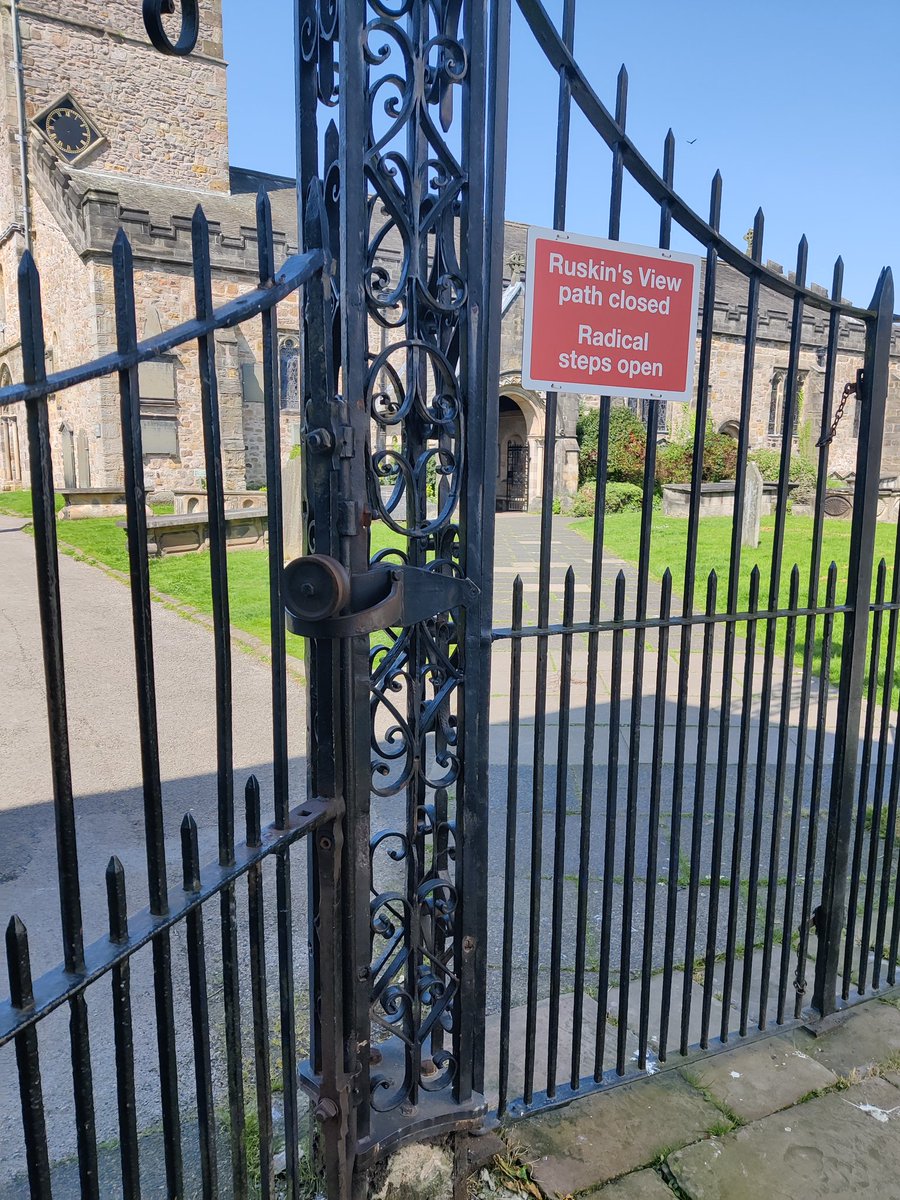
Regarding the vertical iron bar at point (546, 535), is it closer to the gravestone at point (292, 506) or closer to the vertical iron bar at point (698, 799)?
the vertical iron bar at point (698, 799)

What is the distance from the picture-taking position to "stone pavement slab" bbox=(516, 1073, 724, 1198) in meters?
2.18

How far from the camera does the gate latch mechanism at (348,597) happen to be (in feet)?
5.16

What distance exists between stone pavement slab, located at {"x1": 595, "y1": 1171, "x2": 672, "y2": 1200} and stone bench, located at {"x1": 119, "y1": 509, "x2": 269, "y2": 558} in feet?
32.1

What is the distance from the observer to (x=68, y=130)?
87.1 ft

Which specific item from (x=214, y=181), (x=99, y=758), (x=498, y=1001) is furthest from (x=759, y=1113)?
(x=214, y=181)

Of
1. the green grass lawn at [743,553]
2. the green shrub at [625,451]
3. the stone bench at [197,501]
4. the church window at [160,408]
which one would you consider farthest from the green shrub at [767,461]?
the church window at [160,408]

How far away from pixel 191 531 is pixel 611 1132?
36.0 feet

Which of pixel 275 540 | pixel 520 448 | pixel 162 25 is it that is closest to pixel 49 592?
pixel 275 540

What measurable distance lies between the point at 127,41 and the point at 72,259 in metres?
11.2

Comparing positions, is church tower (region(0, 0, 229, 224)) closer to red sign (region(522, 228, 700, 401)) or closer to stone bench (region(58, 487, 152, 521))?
stone bench (region(58, 487, 152, 521))

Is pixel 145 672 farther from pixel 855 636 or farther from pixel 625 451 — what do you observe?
pixel 625 451

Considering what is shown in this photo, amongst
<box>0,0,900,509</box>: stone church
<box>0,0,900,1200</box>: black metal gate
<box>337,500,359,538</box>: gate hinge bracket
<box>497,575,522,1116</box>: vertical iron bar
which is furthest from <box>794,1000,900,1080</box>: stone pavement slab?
<box>0,0,900,509</box>: stone church

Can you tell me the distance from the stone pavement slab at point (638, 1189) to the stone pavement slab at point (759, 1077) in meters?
0.40

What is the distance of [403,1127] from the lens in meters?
2.00
